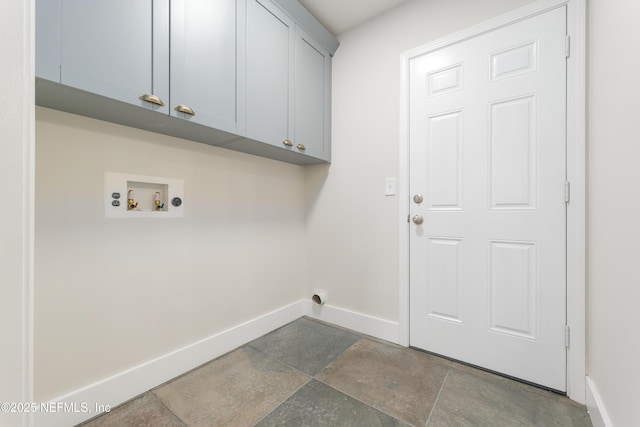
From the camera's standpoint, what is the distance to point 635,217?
82 centimetres

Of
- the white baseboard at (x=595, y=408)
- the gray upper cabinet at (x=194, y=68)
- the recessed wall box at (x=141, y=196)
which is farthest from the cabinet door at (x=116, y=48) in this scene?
the white baseboard at (x=595, y=408)

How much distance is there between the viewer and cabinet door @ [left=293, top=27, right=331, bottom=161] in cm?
183

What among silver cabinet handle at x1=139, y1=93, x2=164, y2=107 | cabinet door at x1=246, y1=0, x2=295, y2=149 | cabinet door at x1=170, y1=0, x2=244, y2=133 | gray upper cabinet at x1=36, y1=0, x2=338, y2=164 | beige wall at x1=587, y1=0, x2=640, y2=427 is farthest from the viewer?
cabinet door at x1=246, y1=0, x2=295, y2=149

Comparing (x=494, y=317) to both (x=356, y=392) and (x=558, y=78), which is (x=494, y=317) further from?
(x=558, y=78)

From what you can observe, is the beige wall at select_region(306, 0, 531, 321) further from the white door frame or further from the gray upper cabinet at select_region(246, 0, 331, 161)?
the white door frame

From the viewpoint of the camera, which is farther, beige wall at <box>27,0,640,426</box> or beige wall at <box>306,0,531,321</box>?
beige wall at <box>306,0,531,321</box>

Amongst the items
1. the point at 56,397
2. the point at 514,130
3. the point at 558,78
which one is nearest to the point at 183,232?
the point at 56,397

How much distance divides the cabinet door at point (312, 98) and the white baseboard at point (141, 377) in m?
1.38

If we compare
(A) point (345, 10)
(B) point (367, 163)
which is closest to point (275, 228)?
(B) point (367, 163)

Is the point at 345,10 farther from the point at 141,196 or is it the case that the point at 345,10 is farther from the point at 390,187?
the point at 141,196

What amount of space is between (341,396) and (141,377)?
103 centimetres

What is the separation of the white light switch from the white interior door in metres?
0.13

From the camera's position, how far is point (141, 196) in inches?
53.4

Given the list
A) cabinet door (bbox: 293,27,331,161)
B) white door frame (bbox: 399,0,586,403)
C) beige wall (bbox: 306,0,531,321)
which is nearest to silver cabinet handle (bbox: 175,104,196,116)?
cabinet door (bbox: 293,27,331,161)
